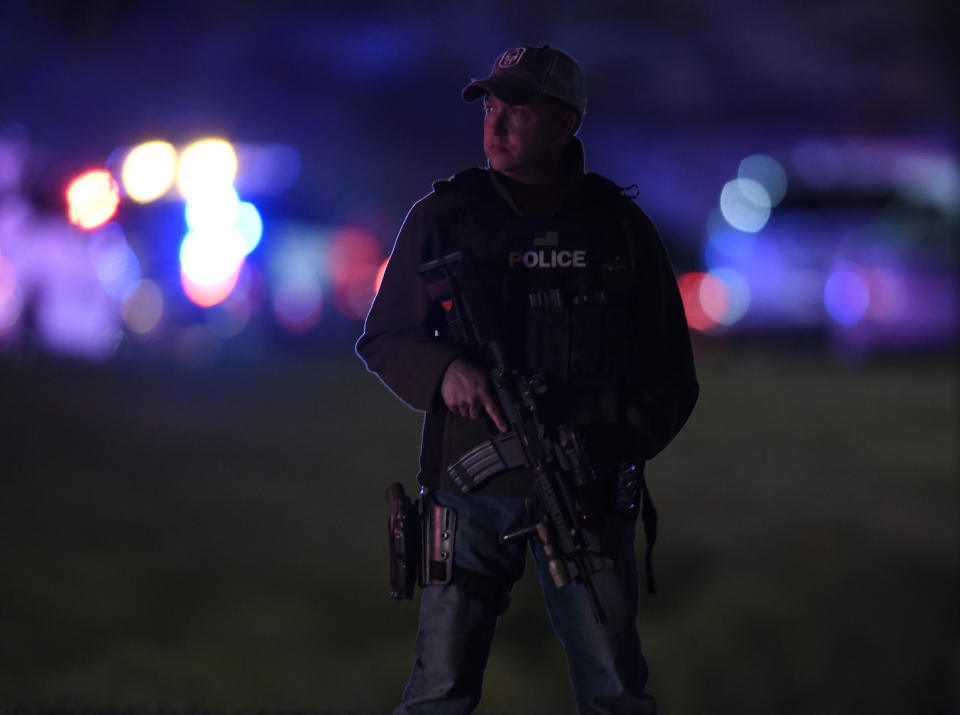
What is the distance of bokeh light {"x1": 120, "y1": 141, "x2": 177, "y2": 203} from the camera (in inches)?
541

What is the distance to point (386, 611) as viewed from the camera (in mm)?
8266

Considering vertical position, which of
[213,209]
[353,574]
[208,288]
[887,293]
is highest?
[213,209]

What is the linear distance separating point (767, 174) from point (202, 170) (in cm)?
1187

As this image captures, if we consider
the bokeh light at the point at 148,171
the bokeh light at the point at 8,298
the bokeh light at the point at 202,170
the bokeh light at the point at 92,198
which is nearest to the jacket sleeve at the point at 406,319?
the bokeh light at the point at 202,170

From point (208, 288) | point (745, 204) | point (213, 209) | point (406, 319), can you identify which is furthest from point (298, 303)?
A: point (406, 319)

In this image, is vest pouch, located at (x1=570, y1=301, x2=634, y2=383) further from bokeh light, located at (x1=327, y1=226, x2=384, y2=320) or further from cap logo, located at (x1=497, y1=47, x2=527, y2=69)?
bokeh light, located at (x1=327, y1=226, x2=384, y2=320)

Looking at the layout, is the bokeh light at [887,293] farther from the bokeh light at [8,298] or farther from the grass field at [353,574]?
the bokeh light at [8,298]

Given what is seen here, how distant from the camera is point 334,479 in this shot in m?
10.5

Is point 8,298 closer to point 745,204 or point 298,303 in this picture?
point 298,303

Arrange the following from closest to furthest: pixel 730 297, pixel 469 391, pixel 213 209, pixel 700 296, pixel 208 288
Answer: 1. pixel 469 391
2. pixel 213 209
3. pixel 208 288
4. pixel 700 296
5. pixel 730 297

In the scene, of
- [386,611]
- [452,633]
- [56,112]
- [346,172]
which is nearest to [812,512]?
[386,611]

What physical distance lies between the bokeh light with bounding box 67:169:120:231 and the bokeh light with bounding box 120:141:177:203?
19 cm

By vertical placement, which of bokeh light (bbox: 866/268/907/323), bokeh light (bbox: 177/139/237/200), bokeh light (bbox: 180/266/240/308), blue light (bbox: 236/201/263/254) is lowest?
bokeh light (bbox: 866/268/907/323)

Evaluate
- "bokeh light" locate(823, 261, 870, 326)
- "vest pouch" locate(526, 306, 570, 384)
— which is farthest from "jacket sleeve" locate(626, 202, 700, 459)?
"bokeh light" locate(823, 261, 870, 326)
